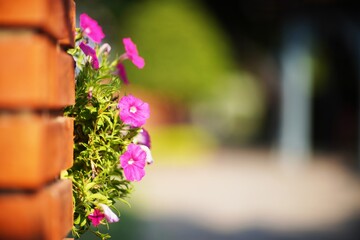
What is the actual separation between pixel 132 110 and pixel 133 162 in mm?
123

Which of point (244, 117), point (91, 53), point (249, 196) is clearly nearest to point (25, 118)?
point (91, 53)

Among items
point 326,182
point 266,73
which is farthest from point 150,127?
point 266,73

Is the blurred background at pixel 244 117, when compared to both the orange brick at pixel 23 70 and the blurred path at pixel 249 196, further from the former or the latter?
the orange brick at pixel 23 70

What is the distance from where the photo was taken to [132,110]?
5.58 feet

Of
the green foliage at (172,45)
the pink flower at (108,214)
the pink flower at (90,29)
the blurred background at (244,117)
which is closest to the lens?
the pink flower at (108,214)

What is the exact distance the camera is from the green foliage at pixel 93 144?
1.68m

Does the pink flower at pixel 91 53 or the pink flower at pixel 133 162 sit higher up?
the pink flower at pixel 91 53

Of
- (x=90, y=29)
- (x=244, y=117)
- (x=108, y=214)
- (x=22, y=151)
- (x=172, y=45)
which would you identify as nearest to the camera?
(x=22, y=151)

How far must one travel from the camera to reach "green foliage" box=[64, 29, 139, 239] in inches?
66.0

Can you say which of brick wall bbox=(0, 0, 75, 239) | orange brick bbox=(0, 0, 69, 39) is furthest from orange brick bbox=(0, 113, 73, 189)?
orange brick bbox=(0, 0, 69, 39)

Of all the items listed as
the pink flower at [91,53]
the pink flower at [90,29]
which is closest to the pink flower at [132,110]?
the pink flower at [91,53]

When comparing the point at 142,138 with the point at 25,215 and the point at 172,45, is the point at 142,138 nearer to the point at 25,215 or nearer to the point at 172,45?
the point at 25,215

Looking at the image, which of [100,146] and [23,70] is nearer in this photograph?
[23,70]

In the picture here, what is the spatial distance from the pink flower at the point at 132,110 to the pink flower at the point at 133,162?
0.21 feet
